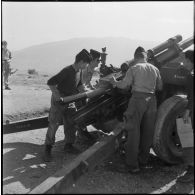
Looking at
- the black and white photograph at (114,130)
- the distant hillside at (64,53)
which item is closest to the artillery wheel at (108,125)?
the black and white photograph at (114,130)

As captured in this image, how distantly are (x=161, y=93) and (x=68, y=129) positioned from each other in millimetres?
1529

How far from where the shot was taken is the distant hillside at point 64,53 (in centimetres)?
4922

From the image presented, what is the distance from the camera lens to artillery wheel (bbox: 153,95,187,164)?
226 inches

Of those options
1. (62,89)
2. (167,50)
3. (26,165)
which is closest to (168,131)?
(167,50)

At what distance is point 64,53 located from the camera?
57594mm

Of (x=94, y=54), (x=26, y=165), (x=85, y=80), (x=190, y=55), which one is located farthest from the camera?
(x=85, y=80)

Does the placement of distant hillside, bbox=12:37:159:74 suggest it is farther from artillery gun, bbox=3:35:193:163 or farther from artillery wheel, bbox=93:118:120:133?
artillery gun, bbox=3:35:193:163

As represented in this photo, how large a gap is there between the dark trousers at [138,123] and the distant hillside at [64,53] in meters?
40.4

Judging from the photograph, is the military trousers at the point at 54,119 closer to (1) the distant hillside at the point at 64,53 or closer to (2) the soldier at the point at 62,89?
(2) the soldier at the point at 62,89

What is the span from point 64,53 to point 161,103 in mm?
51890

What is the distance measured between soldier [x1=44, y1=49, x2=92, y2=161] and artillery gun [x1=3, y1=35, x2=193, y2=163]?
18 cm

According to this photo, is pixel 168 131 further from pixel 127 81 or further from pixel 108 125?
pixel 108 125

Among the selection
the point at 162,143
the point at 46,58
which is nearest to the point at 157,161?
the point at 162,143

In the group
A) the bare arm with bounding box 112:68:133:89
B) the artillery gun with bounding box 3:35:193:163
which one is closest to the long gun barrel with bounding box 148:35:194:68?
the artillery gun with bounding box 3:35:193:163
